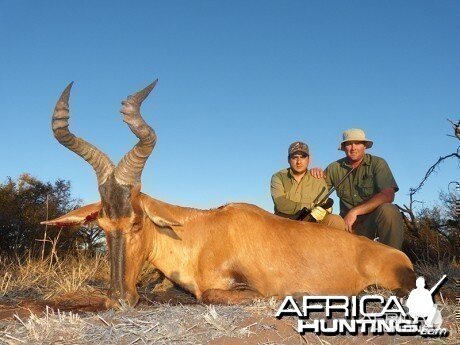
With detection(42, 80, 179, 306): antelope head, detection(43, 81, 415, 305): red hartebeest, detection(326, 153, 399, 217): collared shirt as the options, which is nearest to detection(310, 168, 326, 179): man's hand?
detection(326, 153, 399, 217): collared shirt

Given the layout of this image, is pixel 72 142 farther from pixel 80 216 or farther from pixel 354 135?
pixel 354 135

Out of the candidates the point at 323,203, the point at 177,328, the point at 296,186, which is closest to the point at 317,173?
the point at 296,186

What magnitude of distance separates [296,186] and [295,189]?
0.16 ft

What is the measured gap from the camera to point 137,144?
5844 mm

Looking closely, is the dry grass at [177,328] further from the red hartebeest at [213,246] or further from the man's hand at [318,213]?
the man's hand at [318,213]

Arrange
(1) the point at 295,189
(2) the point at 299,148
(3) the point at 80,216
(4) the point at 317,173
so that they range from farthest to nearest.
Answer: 1. (4) the point at 317,173
2. (1) the point at 295,189
3. (2) the point at 299,148
4. (3) the point at 80,216

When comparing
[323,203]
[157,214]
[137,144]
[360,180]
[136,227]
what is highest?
[137,144]

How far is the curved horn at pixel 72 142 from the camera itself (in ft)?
19.4

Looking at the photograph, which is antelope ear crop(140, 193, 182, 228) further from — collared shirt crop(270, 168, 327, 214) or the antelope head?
collared shirt crop(270, 168, 327, 214)

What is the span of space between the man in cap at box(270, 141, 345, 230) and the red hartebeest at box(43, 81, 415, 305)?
5.87 ft

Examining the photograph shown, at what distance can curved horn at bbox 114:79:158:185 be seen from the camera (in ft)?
18.8

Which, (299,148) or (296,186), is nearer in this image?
(299,148)

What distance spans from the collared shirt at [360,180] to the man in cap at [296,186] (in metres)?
0.36

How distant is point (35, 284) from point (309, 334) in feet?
16.1
